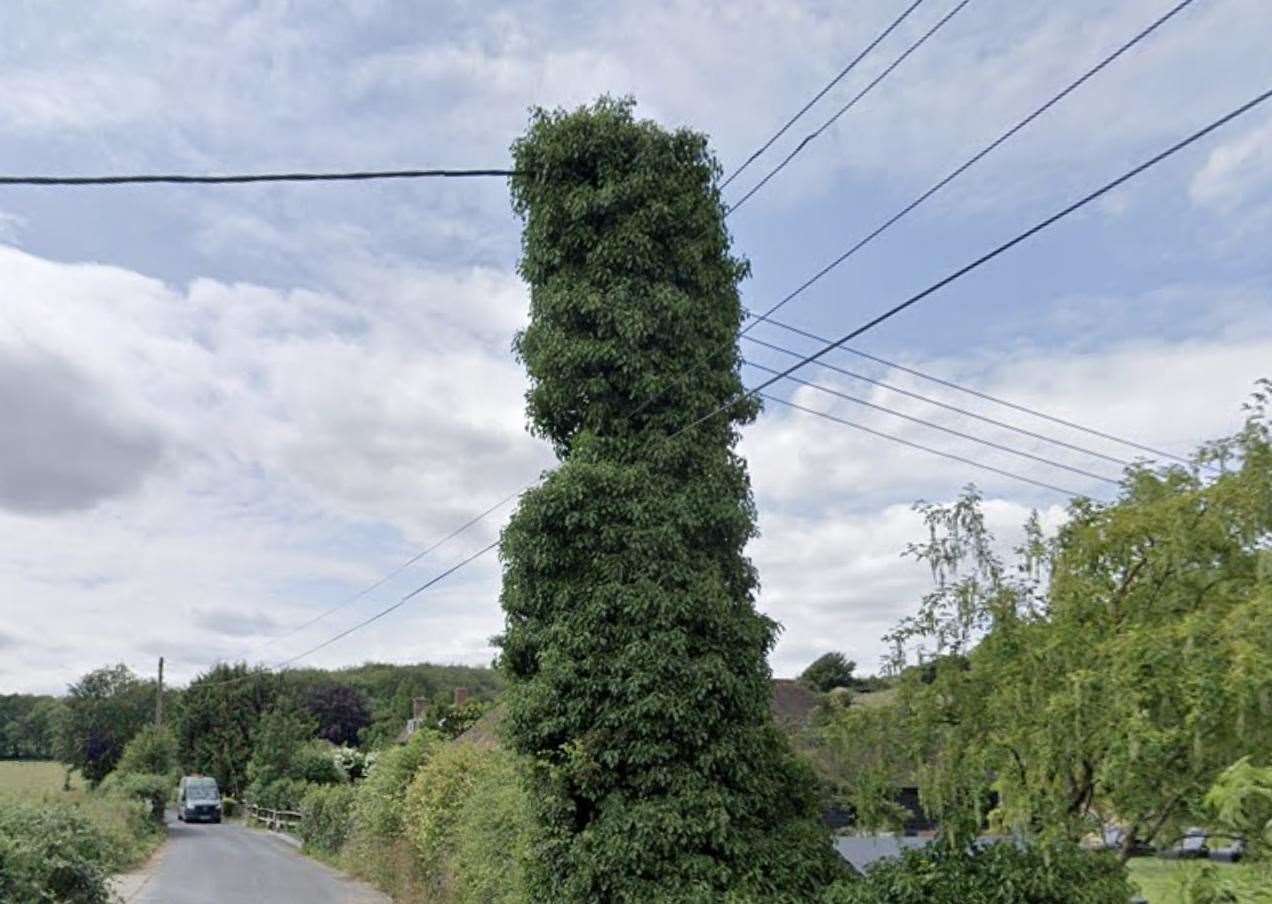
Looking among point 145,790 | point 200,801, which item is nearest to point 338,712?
point 200,801

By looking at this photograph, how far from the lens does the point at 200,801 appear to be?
48625mm

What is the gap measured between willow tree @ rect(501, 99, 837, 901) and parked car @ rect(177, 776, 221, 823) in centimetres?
4198

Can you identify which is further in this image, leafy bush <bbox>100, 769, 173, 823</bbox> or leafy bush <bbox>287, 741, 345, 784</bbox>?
leafy bush <bbox>287, 741, 345, 784</bbox>

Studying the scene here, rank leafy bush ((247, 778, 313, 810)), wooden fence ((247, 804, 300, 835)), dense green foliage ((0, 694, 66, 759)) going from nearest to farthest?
1. wooden fence ((247, 804, 300, 835))
2. leafy bush ((247, 778, 313, 810))
3. dense green foliage ((0, 694, 66, 759))

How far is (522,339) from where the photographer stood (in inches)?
535

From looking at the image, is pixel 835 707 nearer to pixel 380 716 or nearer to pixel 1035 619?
pixel 1035 619

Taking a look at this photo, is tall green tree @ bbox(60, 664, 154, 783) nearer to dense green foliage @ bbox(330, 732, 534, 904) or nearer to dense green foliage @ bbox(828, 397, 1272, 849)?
dense green foliage @ bbox(330, 732, 534, 904)

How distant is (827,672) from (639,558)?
16164mm

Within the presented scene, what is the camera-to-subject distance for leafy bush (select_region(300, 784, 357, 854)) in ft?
99.1

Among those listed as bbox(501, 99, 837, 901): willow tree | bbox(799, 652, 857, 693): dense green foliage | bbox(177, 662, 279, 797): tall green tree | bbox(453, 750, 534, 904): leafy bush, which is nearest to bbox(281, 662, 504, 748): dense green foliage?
bbox(177, 662, 279, 797): tall green tree

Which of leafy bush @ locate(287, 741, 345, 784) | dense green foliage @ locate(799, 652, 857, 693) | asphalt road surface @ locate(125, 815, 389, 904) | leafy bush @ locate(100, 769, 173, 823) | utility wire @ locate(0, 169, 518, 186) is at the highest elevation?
utility wire @ locate(0, 169, 518, 186)

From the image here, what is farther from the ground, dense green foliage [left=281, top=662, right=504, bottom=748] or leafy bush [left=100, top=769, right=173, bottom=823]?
dense green foliage [left=281, top=662, right=504, bottom=748]

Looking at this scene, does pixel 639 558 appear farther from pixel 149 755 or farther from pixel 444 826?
pixel 149 755

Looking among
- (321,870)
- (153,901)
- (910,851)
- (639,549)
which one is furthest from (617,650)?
(321,870)
